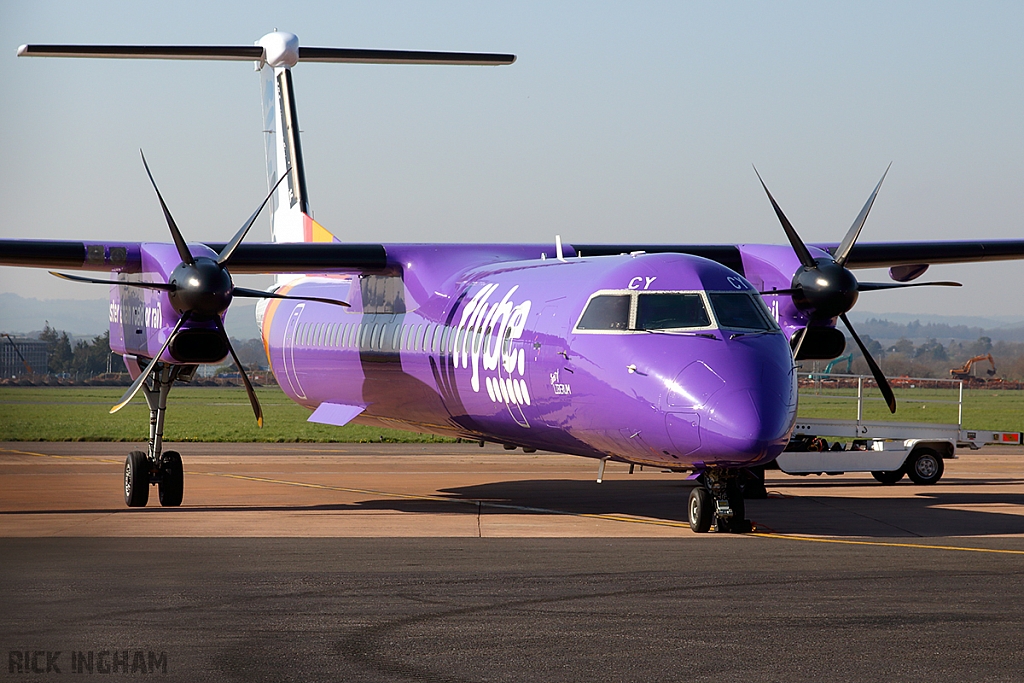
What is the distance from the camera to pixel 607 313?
41.9 feet

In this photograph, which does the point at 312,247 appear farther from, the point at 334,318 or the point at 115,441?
the point at 115,441

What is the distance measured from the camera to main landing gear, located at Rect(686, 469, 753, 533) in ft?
42.8

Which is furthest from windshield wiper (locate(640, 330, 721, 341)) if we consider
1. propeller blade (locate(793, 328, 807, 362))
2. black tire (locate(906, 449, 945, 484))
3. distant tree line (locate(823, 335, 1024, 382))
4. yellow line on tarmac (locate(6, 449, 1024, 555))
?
distant tree line (locate(823, 335, 1024, 382))

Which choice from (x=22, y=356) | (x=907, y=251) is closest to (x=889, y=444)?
(x=907, y=251)

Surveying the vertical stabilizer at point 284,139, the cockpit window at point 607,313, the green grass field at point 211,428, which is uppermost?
the vertical stabilizer at point 284,139

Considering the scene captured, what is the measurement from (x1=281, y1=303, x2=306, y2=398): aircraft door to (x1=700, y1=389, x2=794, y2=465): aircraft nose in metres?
11.8

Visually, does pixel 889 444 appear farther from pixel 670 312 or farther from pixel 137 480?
pixel 137 480

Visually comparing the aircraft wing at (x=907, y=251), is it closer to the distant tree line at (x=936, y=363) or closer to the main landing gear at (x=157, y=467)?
the main landing gear at (x=157, y=467)

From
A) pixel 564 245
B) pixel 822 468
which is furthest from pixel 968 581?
pixel 564 245

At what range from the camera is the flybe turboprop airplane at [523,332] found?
11.8 m

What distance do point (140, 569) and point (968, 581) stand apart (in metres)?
7.17

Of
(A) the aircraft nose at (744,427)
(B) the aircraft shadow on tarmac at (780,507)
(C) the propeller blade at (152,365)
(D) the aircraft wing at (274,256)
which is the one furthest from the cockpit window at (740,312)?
(C) the propeller blade at (152,365)

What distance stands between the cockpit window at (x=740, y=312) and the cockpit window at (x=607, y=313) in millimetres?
923

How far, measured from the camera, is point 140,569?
34.0ft
